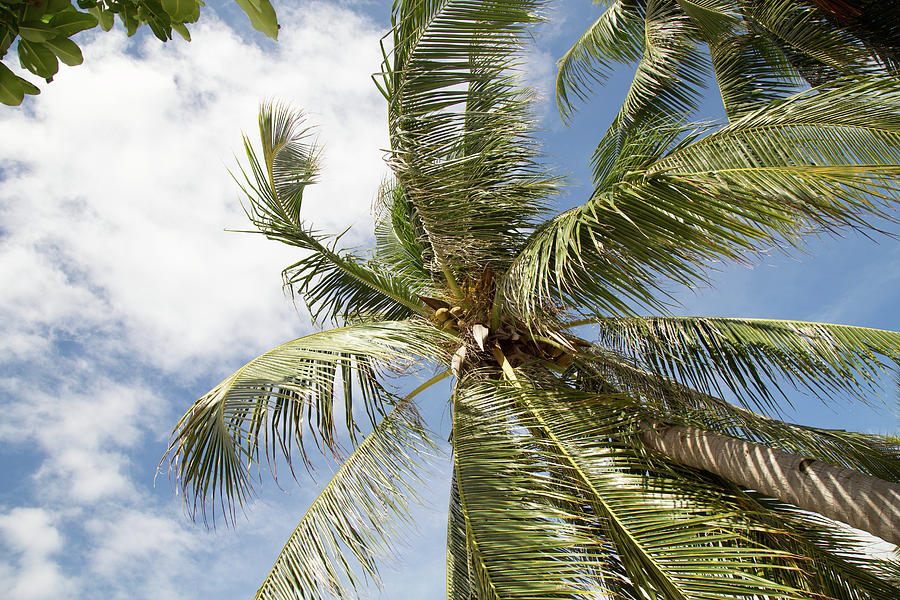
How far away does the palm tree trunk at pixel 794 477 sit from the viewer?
254 centimetres

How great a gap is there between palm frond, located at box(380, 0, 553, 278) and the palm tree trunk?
1.97 metres

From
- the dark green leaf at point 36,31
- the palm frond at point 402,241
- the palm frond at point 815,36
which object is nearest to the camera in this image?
the dark green leaf at point 36,31

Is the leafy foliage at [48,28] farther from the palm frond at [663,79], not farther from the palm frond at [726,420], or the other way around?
the palm frond at [663,79]

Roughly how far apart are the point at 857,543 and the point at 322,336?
3.72m

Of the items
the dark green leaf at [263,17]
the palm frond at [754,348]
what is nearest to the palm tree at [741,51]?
the palm frond at [754,348]

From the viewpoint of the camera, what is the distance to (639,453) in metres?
3.76

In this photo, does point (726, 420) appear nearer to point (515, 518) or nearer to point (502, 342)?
point (502, 342)

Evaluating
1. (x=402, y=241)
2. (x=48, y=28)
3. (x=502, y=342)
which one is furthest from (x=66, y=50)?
→ (x=402, y=241)

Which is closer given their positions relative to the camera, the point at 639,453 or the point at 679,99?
the point at 639,453

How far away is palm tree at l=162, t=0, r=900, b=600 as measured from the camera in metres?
2.98

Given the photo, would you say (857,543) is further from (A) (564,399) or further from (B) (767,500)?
(A) (564,399)

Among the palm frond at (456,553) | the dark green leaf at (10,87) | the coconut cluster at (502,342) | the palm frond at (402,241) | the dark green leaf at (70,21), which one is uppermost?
the palm frond at (402,241)

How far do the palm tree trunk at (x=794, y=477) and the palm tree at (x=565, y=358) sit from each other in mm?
23

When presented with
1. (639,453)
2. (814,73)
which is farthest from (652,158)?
(814,73)
